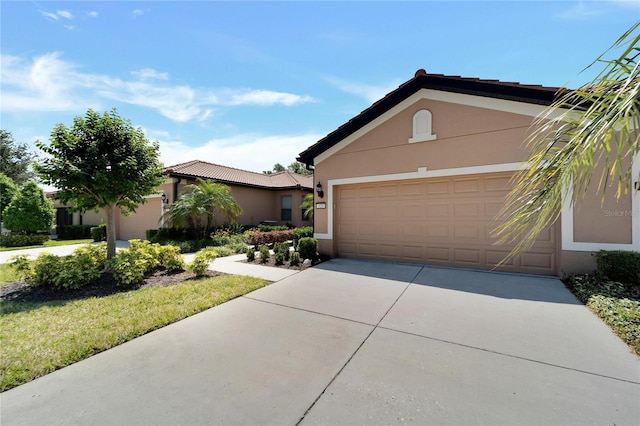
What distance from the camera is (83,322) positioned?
383cm

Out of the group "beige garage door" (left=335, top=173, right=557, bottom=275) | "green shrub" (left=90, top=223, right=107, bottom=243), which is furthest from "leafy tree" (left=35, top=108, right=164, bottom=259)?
"green shrub" (left=90, top=223, right=107, bottom=243)

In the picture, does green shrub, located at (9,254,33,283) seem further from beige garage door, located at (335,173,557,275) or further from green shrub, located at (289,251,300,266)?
beige garage door, located at (335,173,557,275)

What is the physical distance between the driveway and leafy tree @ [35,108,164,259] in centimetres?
455

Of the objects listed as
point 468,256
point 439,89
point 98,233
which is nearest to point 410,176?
point 439,89

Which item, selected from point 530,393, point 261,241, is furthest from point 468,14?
point 261,241

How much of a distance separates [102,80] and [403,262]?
9.84 meters

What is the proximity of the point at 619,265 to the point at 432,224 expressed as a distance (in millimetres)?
3661

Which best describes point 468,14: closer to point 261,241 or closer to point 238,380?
point 238,380

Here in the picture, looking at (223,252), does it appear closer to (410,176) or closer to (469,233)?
(410,176)

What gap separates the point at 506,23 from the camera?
5352 mm

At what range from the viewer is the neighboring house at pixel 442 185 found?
19.1 ft

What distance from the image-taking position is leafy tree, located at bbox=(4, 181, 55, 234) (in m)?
14.2

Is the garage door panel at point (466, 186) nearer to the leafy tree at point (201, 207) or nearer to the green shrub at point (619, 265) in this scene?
the green shrub at point (619, 265)

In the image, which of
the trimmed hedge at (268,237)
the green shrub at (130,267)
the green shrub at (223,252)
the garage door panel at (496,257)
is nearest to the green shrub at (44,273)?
the green shrub at (130,267)
